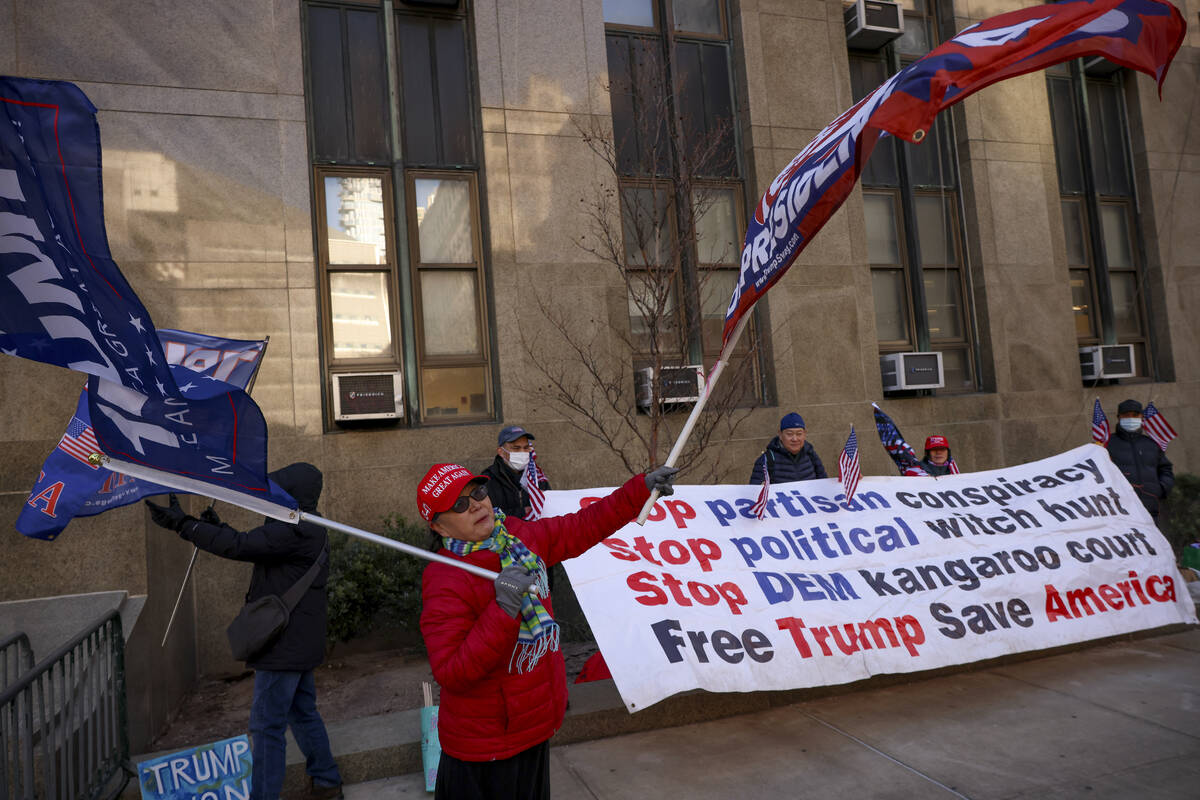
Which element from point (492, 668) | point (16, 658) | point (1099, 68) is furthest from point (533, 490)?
point (1099, 68)

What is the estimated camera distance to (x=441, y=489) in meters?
2.96

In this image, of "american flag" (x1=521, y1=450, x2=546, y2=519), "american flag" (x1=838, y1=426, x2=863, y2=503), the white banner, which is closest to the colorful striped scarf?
the white banner

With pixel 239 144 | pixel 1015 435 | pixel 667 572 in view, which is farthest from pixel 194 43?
pixel 1015 435

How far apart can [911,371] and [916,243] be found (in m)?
1.90

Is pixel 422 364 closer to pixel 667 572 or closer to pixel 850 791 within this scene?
pixel 667 572

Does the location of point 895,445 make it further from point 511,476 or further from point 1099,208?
point 1099,208

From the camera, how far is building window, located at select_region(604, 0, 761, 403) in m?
9.16

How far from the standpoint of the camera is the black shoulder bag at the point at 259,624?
4355mm

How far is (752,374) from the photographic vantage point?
9891mm

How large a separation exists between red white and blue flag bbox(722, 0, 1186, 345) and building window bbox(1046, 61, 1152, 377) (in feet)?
31.8

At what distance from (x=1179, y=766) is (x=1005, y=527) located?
7.41 ft

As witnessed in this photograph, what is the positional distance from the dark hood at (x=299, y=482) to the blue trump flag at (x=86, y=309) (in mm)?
1573

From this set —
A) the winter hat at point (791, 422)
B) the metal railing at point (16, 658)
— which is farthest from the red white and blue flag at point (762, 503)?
the metal railing at point (16, 658)

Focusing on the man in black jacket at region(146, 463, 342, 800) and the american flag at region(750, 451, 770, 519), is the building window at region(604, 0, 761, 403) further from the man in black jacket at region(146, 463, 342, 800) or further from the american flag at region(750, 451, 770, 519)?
the man in black jacket at region(146, 463, 342, 800)
